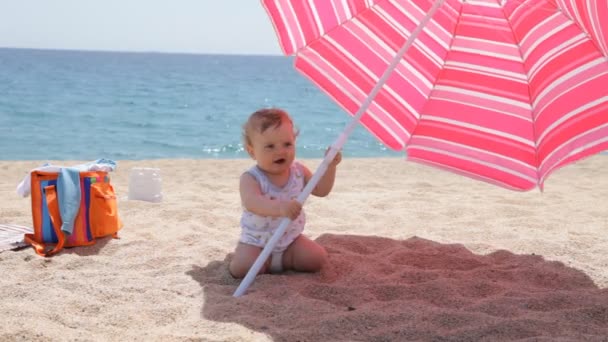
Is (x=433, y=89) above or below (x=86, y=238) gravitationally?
above

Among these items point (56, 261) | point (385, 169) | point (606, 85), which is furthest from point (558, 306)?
point (385, 169)

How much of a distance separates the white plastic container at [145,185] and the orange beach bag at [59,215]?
112cm

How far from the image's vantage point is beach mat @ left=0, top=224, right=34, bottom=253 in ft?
12.7

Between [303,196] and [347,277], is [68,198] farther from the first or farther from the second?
[347,277]

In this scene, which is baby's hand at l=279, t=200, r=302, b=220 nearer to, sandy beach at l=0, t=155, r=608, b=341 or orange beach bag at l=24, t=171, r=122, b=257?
sandy beach at l=0, t=155, r=608, b=341

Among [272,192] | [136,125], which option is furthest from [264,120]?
[136,125]

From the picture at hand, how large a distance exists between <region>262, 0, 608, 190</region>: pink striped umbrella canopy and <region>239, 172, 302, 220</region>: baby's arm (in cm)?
74

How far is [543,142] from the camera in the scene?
147 inches

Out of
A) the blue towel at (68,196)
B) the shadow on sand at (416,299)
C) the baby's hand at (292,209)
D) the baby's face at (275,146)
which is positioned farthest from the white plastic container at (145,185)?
the baby's hand at (292,209)

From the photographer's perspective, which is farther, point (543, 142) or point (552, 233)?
point (552, 233)

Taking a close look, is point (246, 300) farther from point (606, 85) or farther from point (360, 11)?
point (606, 85)

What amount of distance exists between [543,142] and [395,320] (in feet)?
4.87

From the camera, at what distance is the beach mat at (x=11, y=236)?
3886 millimetres

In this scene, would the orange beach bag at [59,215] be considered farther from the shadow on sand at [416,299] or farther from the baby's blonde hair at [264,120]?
the baby's blonde hair at [264,120]
